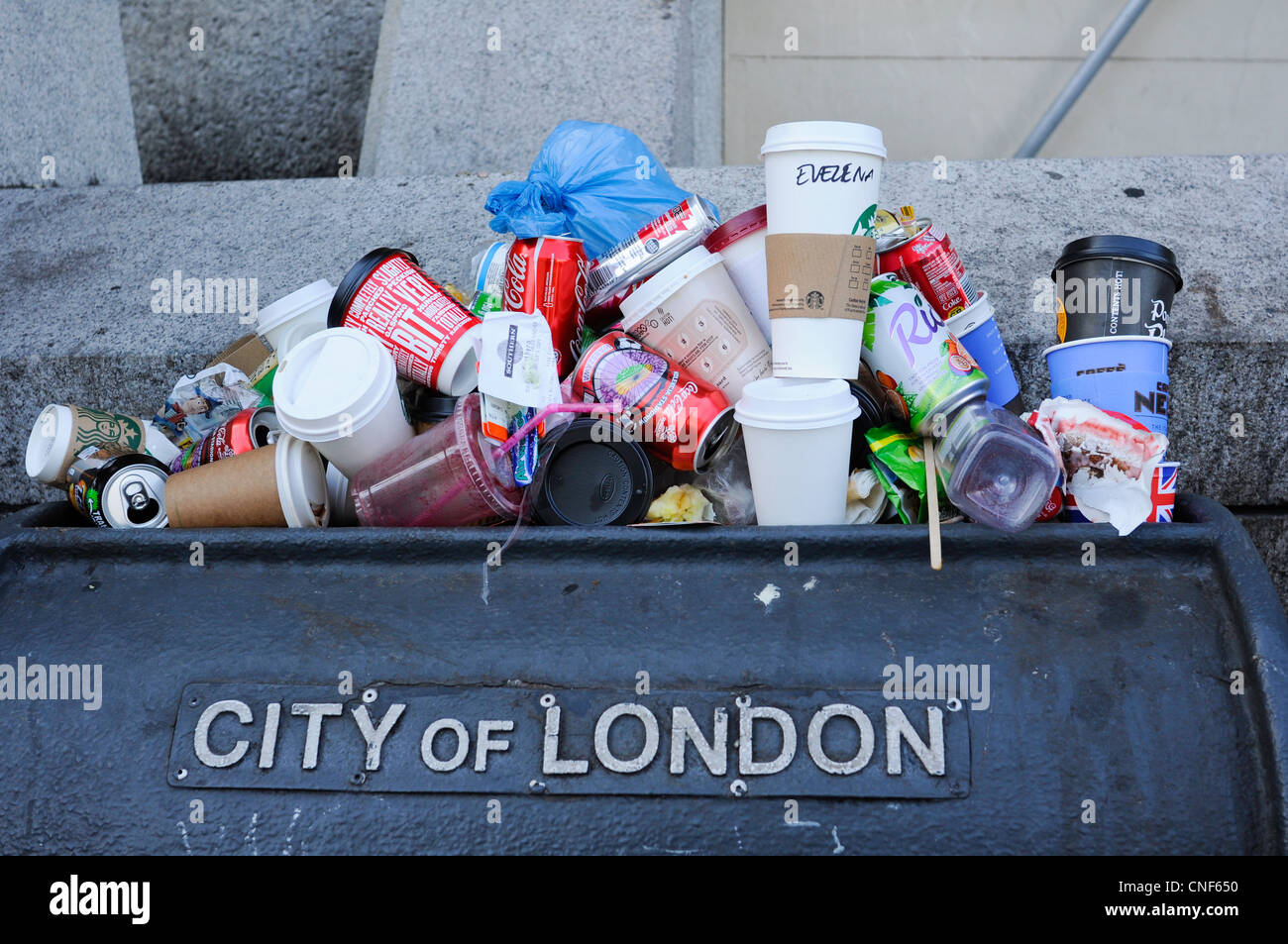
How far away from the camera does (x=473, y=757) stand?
160 cm

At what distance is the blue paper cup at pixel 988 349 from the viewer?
6.97ft

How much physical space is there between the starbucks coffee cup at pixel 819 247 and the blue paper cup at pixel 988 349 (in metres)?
0.35

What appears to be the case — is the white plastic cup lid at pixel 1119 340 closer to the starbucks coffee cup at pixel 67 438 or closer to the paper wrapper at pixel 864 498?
the paper wrapper at pixel 864 498

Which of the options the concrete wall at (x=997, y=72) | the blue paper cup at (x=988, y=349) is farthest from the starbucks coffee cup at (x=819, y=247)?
the concrete wall at (x=997, y=72)

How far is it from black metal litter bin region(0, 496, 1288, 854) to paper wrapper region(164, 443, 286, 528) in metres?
0.13

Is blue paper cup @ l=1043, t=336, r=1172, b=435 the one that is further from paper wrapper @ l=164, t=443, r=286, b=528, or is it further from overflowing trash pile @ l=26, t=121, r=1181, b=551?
paper wrapper @ l=164, t=443, r=286, b=528

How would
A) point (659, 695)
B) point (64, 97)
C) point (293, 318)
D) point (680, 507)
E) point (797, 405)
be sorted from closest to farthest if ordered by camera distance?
1. point (659, 695)
2. point (797, 405)
3. point (680, 507)
4. point (293, 318)
5. point (64, 97)

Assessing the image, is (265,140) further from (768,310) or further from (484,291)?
(768,310)

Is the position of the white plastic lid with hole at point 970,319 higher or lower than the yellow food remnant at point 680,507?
higher

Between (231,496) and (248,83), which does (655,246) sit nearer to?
(231,496)

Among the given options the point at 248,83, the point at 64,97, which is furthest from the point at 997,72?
the point at 64,97

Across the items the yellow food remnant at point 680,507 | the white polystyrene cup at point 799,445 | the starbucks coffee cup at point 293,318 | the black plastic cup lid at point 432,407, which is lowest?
the yellow food remnant at point 680,507

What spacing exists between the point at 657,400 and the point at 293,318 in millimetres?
923

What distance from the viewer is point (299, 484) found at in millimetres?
1921
